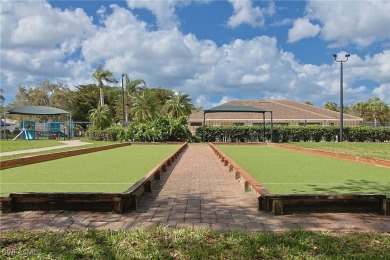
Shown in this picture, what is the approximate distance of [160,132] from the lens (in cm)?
2416

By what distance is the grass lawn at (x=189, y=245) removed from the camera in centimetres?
277

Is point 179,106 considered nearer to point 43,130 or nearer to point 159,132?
point 43,130

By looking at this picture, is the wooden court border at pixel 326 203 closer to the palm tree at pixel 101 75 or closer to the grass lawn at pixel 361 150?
the grass lawn at pixel 361 150

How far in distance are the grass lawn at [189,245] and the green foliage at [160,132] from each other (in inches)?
824

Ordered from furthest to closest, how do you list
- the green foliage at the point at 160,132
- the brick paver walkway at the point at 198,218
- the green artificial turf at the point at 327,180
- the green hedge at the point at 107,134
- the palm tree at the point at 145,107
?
the palm tree at the point at 145,107 → the green hedge at the point at 107,134 → the green foliage at the point at 160,132 → the green artificial turf at the point at 327,180 → the brick paver walkway at the point at 198,218

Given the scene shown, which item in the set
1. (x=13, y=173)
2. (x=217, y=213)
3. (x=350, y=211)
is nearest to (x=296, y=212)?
(x=350, y=211)

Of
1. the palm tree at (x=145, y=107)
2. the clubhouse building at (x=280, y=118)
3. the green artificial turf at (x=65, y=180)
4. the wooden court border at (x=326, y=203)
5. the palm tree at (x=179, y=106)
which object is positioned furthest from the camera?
the palm tree at (x=179, y=106)

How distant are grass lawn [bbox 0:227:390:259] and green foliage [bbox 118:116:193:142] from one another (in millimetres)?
20939

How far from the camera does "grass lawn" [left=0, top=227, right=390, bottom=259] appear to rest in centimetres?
277

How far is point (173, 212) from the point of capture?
4.10 meters

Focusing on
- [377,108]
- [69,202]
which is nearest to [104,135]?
[69,202]

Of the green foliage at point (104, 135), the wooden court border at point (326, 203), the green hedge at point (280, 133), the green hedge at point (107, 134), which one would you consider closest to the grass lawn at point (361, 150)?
the wooden court border at point (326, 203)

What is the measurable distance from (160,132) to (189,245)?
21.3 metres

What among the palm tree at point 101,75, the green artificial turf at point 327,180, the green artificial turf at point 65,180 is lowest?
the green artificial turf at point 327,180
